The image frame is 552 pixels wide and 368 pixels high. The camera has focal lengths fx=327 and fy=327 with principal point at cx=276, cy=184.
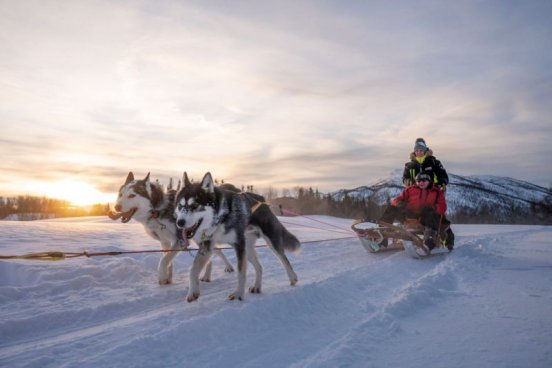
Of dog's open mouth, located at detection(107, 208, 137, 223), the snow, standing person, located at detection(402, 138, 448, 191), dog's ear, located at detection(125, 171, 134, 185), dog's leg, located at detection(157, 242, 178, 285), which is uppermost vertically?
standing person, located at detection(402, 138, 448, 191)

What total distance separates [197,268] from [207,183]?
1025 mm

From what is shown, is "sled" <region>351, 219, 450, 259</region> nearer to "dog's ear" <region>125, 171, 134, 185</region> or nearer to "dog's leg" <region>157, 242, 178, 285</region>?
"dog's leg" <region>157, 242, 178, 285</region>

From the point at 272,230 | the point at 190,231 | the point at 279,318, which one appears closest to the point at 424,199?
the point at 272,230

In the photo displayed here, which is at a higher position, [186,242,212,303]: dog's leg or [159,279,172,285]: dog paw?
[186,242,212,303]: dog's leg

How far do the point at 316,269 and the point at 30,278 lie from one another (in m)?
4.12

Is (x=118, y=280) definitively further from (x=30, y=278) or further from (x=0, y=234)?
(x=0, y=234)

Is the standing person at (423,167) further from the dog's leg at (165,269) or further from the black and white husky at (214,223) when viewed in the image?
the dog's leg at (165,269)

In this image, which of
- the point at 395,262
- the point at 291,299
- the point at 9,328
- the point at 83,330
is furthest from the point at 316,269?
the point at 9,328

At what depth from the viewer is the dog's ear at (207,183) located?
4016 mm

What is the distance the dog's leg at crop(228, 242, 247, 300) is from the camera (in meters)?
3.73

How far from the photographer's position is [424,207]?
7.17m

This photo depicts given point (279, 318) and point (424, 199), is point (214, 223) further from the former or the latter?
point (424, 199)

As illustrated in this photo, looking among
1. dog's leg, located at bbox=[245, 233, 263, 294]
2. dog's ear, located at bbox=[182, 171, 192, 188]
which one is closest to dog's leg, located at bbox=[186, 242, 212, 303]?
dog's leg, located at bbox=[245, 233, 263, 294]

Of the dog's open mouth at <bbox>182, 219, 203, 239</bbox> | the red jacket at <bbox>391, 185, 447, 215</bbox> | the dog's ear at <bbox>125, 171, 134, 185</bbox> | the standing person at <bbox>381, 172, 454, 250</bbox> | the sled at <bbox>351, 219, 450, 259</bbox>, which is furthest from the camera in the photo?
the red jacket at <bbox>391, 185, 447, 215</bbox>
